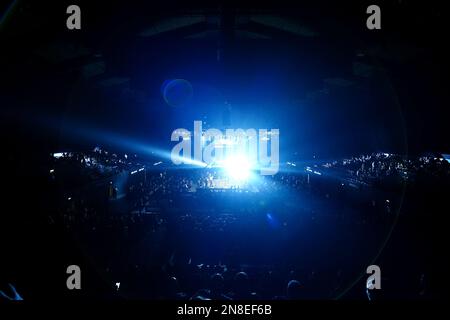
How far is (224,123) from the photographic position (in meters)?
12.4

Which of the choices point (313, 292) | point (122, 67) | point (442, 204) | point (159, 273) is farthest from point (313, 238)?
point (122, 67)

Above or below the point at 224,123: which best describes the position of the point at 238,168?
below

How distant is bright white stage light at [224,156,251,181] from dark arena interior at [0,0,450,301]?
11.2m

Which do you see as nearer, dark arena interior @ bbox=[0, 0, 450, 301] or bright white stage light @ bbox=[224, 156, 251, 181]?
dark arena interior @ bbox=[0, 0, 450, 301]

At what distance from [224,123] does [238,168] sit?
14045mm

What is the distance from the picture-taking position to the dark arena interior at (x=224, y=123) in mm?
5812

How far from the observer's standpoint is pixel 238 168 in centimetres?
2622

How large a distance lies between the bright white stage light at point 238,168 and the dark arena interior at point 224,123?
11223mm

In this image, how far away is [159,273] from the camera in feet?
17.4

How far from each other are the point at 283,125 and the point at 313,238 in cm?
844

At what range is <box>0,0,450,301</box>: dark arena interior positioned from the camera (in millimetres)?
5812

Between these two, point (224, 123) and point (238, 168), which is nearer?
point (224, 123)

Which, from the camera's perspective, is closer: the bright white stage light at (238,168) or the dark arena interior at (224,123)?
the dark arena interior at (224,123)
